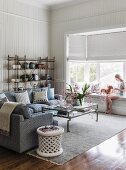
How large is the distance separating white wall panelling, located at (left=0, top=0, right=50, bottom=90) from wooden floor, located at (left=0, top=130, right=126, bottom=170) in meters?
3.45

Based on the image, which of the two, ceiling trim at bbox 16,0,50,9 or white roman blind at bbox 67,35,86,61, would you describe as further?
white roman blind at bbox 67,35,86,61

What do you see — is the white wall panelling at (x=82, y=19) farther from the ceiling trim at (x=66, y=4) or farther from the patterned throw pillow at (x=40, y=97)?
the patterned throw pillow at (x=40, y=97)

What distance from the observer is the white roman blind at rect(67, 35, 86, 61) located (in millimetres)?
7812

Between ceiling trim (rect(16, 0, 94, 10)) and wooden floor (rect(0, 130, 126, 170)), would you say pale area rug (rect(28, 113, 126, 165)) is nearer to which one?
wooden floor (rect(0, 130, 126, 170))

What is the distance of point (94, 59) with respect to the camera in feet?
25.6

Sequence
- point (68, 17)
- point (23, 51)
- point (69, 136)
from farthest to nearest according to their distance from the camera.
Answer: point (68, 17), point (23, 51), point (69, 136)

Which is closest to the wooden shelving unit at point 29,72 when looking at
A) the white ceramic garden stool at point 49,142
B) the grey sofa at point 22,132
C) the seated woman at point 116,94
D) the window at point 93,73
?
the window at point 93,73

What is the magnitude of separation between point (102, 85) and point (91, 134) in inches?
128

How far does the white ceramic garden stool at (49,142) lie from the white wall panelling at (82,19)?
425 centimetres

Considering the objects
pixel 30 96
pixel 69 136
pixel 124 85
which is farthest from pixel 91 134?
pixel 124 85

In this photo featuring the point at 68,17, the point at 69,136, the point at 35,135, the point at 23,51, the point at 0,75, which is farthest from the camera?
the point at 68,17

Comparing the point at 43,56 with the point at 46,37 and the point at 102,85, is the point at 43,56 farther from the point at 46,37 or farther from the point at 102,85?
the point at 102,85

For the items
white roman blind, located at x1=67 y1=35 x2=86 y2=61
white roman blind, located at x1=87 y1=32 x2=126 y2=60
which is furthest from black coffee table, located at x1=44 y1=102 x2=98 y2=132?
white roman blind, located at x1=67 y1=35 x2=86 y2=61

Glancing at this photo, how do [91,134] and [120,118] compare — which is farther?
[120,118]
